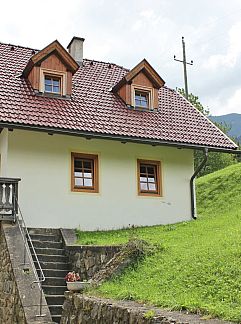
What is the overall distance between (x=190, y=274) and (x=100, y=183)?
23.9ft

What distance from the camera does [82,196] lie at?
46.6 feet

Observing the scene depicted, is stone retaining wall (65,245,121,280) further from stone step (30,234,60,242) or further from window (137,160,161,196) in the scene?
window (137,160,161,196)

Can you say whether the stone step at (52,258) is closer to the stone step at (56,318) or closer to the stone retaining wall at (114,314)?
the stone step at (56,318)

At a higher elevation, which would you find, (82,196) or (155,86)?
(155,86)

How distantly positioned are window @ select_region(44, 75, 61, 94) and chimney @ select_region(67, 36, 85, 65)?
3.39m

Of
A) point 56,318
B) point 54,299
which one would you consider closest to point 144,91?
point 54,299

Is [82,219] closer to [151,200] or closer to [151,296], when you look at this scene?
[151,200]

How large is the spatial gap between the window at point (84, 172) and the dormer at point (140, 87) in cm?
289

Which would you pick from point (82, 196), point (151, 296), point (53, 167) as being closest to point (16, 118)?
point (53, 167)

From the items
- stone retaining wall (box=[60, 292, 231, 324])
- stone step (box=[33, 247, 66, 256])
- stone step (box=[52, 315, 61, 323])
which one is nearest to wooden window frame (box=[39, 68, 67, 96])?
stone step (box=[33, 247, 66, 256])

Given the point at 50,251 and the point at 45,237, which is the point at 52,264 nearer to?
the point at 50,251

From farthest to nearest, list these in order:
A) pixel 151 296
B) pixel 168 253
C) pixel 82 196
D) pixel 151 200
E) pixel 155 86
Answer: pixel 155 86, pixel 151 200, pixel 82 196, pixel 168 253, pixel 151 296

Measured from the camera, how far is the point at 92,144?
14.8 m

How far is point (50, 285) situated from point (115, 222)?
14.8 ft
